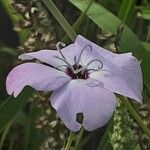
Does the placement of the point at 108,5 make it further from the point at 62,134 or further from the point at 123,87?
the point at 123,87

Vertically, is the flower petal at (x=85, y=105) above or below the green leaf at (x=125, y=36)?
above

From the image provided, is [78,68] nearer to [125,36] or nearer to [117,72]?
[117,72]

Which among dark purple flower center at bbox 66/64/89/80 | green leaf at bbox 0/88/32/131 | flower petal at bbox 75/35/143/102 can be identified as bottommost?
green leaf at bbox 0/88/32/131

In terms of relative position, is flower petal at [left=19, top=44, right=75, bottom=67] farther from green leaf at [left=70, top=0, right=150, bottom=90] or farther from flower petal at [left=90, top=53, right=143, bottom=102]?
green leaf at [left=70, top=0, right=150, bottom=90]

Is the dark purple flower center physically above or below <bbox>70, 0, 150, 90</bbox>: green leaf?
above

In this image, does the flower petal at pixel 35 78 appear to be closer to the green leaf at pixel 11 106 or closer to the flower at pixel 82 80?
the flower at pixel 82 80

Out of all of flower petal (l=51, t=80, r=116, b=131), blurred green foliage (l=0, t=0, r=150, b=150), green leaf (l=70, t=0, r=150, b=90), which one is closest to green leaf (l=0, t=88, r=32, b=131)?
blurred green foliage (l=0, t=0, r=150, b=150)

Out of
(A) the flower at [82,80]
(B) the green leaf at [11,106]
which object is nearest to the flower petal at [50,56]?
(A) the flower at [82,80]
